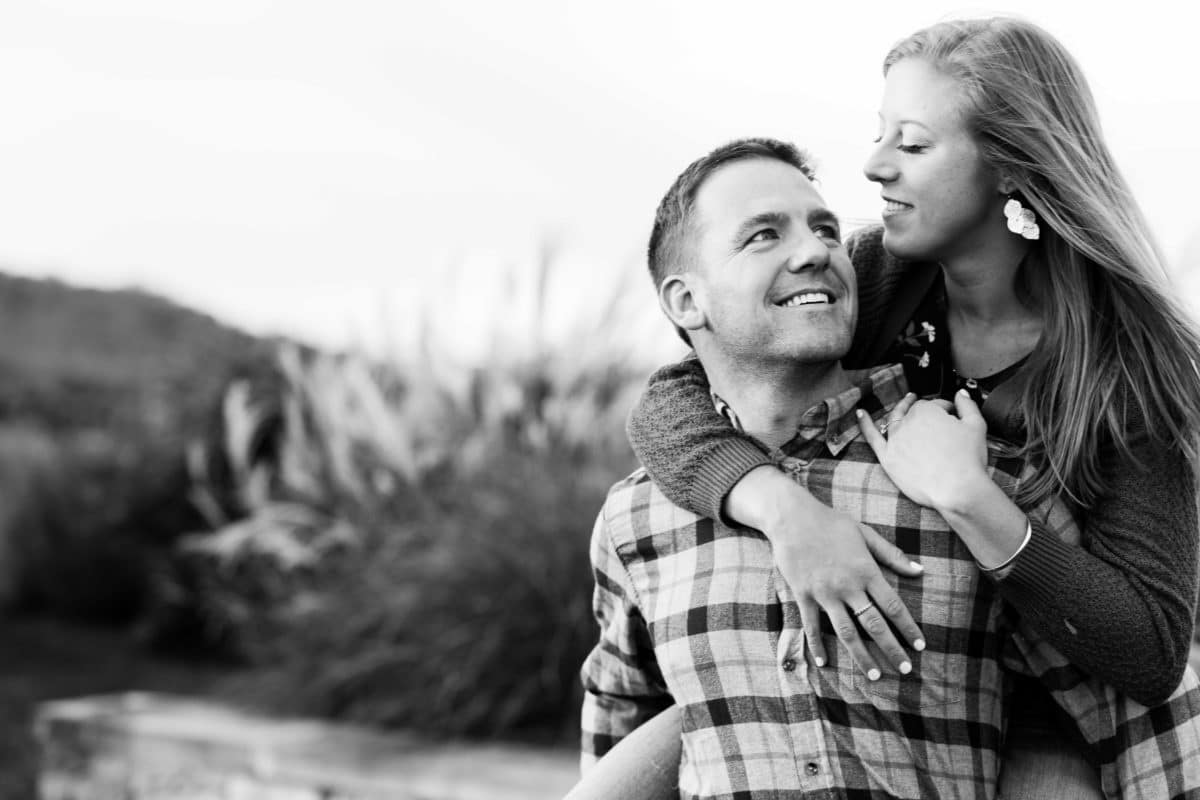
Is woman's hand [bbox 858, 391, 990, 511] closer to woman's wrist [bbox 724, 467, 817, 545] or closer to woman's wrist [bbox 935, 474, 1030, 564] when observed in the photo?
woman's wrist [bbox 935, 474, 1030, 564]

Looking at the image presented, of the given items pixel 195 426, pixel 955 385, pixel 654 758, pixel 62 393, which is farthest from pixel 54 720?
pixel 62 393

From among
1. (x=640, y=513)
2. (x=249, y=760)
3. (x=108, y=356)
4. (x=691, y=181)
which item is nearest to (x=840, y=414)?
(x=640, y=513)

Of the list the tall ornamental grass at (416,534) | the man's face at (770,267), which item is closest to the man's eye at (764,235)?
the man's face at (770,267)

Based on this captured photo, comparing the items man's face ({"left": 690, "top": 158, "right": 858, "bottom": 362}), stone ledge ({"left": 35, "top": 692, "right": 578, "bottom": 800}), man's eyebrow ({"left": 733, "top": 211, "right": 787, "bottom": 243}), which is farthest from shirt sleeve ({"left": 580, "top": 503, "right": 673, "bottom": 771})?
stone ledge ({"left": 35, "top": 692, "right": 578, "bottom": 800})

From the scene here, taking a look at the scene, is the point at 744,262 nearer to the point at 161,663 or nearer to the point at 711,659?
the point at 711,659

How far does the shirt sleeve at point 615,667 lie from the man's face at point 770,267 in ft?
1.39

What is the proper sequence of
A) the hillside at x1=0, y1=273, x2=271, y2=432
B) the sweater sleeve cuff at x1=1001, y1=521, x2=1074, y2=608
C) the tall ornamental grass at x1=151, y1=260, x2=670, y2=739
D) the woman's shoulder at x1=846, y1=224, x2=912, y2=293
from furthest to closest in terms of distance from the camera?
the hillside at x1=0, y1=273, x2=271, y2=432 < the tall ornamental grass at x1=151, y1=260, x2=670, y2=739 < the woman's shoulder at x1=846, y1=224, x2=912, y2=293 < the sweater sleeve cuff at x1=1001, y1=521, x2=1074, y2=608

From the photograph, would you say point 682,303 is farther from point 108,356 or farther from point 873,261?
point 108,356

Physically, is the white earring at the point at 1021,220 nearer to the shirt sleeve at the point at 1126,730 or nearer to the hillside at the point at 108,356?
the shirt sleeve at the point at 1126,730

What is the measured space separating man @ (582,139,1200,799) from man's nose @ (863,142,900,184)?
0.34ft

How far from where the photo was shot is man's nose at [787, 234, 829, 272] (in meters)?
2.07

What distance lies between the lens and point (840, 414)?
210 cm

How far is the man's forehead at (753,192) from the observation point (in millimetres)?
2148

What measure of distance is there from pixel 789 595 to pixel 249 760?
10.3 ft
